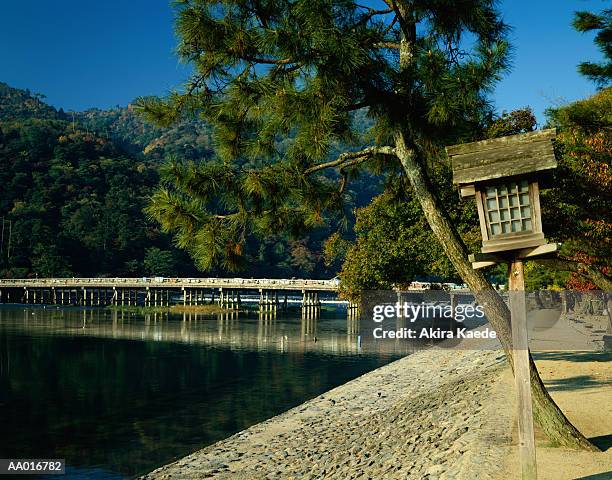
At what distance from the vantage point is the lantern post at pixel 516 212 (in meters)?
5.50

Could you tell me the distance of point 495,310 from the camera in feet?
21.4

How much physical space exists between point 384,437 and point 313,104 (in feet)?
21.5

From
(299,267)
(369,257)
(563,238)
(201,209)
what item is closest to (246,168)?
(201,209)

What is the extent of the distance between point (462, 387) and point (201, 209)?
8.43 meters

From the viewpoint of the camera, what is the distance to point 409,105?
21.9 feet

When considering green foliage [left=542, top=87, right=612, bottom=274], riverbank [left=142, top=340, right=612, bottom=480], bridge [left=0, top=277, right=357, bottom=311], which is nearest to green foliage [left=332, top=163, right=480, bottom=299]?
riverbank [left=142, top=340, right=612, bottom=480]

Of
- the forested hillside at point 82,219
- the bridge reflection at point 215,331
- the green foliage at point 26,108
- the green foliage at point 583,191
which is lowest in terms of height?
the bridge reflection at point 215,331

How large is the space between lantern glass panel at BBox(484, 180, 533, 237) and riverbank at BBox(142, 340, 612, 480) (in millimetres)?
2382

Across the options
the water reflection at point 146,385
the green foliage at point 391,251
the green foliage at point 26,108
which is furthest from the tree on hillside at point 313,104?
the green foliage at point 26,108

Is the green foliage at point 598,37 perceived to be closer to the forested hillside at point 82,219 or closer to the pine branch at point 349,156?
the pine branch at point 349,156

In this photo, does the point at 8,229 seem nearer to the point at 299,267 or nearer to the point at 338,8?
the point at 299,267

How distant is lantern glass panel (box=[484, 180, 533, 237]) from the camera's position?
18.4ft

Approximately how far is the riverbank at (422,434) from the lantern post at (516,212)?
1.00 m

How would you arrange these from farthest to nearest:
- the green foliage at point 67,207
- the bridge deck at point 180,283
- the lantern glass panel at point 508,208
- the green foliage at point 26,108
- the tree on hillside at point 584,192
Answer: the green foliage at point 26,108 → the green foliage at point 67,207 → the bridge deck at point 180,283 → the tree on hillside at point 584,192 → the lantern glass panel at point 508,208
